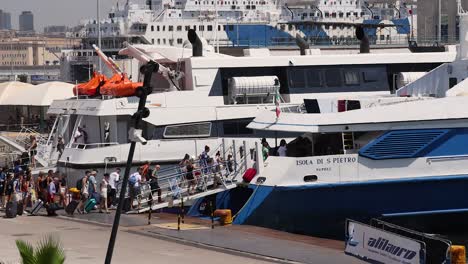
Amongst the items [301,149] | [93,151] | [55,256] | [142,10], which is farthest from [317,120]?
[142,10]

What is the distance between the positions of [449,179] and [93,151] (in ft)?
33.1

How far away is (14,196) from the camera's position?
96.4ft

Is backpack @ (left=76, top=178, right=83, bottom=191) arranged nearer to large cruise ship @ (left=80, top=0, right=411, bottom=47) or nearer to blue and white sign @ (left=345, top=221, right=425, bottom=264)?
blue and white sign @ (left=345, top=221, right=425, bottom=264)

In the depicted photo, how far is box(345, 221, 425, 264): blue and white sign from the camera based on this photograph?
→ 19.3 metres

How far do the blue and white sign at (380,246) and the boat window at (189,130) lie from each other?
10.8 metres

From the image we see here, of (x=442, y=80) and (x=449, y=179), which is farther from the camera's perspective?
(x=442, y=80)

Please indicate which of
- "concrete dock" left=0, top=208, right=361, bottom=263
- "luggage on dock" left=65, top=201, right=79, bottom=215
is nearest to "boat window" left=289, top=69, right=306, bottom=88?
"concrete dock" left=0, top=208, right=361, bottom=263

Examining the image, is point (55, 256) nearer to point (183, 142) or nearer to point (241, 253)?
point (241, 253)

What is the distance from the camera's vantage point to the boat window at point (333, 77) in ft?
110

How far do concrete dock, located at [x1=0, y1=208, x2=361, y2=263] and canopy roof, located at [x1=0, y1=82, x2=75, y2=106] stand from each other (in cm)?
2473

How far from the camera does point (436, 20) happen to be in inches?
2879

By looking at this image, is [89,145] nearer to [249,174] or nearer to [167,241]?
[249,174]

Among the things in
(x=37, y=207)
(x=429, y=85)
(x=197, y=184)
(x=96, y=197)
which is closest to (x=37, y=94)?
(x=37, y=207)

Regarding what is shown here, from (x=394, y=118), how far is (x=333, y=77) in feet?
Result: 27.6
